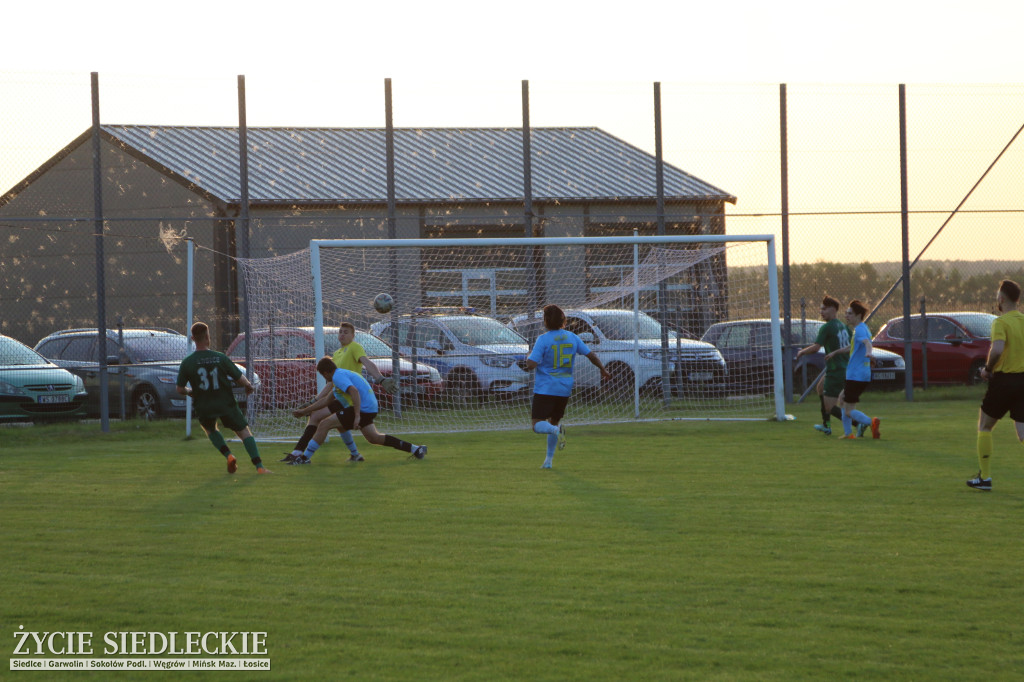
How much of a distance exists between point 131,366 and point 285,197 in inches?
166

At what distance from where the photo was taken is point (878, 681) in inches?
183

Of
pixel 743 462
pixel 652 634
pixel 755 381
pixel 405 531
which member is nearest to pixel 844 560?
pixel 652 634

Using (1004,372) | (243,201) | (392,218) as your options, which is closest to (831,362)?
(1004,372)

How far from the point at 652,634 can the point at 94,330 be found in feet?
43.7

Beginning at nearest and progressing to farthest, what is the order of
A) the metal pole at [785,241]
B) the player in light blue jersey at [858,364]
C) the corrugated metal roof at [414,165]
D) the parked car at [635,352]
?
the player in light blue jersey at [858,364]
the parked car at [635,352]
the metal pole at [785,241]
the corrugated metal roof at [414,165]

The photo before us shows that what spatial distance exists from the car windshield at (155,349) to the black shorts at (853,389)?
9.61 m

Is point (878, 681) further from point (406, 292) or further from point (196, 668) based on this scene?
point (406, 292)

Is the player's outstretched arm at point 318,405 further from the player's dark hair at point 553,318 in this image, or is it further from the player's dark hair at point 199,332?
the player's dark hair at point 553,318

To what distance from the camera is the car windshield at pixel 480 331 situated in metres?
17.3

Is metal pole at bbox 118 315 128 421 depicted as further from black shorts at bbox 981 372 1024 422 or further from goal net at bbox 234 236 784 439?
black shorts at bbox 981 372 1024 422

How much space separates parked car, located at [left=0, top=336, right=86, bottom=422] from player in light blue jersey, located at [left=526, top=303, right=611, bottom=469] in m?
8.15

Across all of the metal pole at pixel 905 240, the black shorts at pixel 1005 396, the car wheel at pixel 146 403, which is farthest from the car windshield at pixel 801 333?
the car wheel at pixel 146 403

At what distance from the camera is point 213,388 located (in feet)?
37.5

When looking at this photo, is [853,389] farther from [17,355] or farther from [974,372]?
[17,355]
